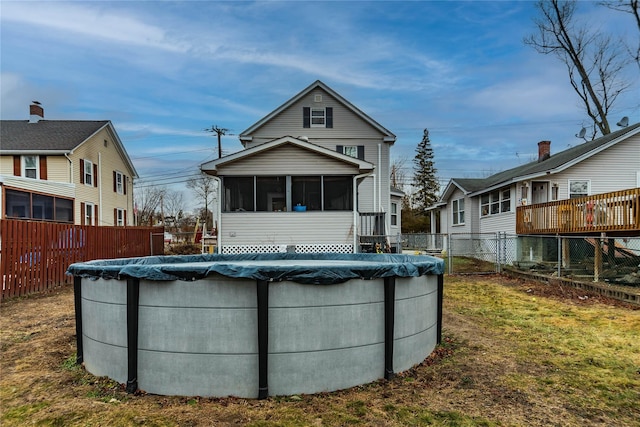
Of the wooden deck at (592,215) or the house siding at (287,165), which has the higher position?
the house siding at (287,165)

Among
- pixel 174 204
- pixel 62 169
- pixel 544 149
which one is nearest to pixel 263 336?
pixel 62 169

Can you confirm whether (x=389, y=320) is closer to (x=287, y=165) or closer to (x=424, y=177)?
(x=287, y=165)

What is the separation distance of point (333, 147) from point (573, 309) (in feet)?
42.5

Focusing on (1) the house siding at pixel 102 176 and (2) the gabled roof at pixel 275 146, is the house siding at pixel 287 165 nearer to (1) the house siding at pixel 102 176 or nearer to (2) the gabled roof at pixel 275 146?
(2) the gabled roof at pixel 275 146

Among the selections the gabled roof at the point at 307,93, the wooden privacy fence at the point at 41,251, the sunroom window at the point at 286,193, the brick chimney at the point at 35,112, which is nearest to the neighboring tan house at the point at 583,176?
the gabled roof at the point at 307,93

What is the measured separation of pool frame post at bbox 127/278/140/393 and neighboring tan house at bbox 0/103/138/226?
39.7 feet

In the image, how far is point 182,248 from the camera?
21.6 meters

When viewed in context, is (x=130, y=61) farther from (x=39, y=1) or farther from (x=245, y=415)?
(x=245, y=415)

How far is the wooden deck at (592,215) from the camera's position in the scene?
397 inches

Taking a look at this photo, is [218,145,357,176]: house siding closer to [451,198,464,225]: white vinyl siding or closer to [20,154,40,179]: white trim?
[451,198,464,225]: white vinyl siding

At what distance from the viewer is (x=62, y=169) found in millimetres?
17828

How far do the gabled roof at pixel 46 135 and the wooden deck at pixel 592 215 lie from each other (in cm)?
2016

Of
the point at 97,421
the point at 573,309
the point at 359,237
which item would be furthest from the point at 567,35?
the point at 97,421

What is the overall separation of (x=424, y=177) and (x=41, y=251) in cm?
3661
